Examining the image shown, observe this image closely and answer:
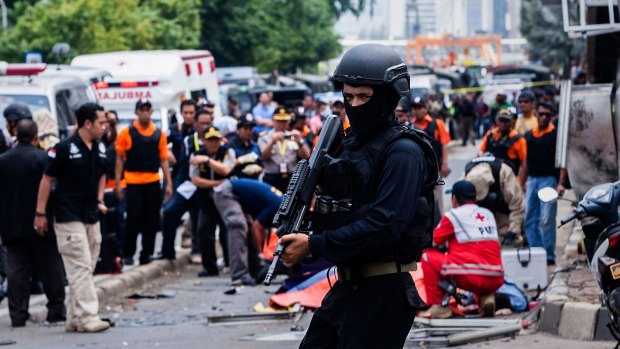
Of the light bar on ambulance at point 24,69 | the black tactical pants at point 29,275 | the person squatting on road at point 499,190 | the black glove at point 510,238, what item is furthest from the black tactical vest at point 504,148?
the light bar on ambulance at point 24,69

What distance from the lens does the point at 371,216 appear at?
5348mm

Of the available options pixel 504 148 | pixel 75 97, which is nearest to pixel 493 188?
pixel 504 148

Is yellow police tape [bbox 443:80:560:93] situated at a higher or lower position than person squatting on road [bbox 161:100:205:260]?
lower

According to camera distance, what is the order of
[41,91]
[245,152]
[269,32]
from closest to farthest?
1. [245,152]
2. [41,91]
3. [269,32]

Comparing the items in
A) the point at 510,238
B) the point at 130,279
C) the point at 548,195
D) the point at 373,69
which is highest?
the point at 373,69

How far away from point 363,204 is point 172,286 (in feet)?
28.6

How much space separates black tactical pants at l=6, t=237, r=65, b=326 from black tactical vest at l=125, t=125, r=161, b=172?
3565mm

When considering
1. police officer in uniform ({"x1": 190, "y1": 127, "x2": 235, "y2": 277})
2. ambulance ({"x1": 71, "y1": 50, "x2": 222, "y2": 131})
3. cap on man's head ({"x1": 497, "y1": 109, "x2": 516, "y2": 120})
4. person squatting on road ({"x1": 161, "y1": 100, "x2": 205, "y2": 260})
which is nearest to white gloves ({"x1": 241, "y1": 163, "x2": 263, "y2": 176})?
police officer in uniform ({"x1": 190, "y1": 127, "x2": 235, "y2": 277})

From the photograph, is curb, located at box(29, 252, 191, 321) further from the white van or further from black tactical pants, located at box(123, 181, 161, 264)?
the white van

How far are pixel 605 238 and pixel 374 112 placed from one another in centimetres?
264

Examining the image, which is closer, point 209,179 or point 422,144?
point 422,144

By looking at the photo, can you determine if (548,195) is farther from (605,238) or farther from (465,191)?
(465,191)

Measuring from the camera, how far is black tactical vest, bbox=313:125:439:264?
546 cm

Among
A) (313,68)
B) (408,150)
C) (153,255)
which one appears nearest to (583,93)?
(153,255)
